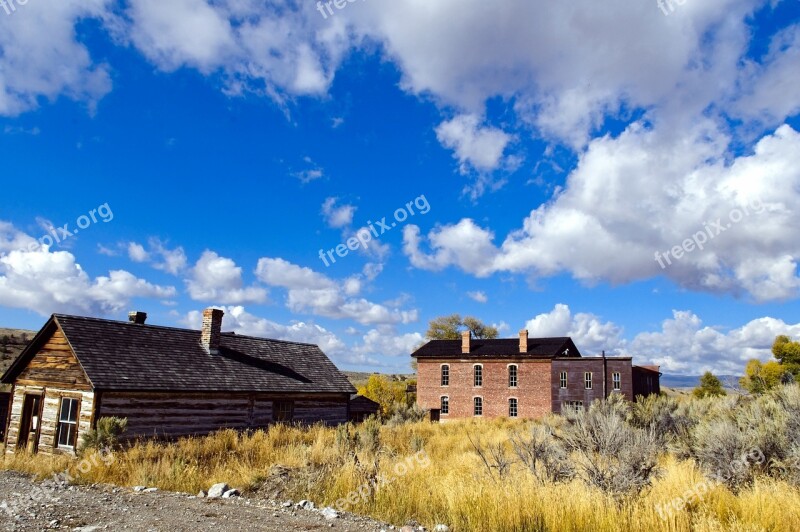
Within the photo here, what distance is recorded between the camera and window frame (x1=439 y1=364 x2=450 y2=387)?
43.3m

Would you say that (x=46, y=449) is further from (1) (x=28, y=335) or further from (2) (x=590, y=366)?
(1) (x=28, y=335)

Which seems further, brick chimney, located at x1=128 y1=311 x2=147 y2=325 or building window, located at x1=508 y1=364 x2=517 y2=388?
building window, located at x1=508 y1=364 x2=517 y2=388

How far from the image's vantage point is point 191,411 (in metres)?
17.6

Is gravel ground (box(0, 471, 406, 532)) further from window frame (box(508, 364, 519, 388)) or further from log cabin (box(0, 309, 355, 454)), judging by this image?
window frame (box(508, 364, 519, 388))

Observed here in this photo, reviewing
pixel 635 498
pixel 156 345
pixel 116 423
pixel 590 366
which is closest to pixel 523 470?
pixel 635 498

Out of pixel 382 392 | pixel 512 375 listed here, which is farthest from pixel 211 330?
pixel 382 392

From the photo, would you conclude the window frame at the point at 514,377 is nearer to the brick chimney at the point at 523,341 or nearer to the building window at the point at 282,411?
the brick chimney at the point at 523,341

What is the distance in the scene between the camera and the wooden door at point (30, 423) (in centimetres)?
1611

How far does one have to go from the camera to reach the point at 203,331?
20547 millimetres

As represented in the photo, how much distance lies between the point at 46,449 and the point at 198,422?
13.9ft

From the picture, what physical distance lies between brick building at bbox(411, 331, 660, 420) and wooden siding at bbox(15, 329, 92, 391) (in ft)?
95.7

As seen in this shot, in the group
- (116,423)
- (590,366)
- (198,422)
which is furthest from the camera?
(590,366)

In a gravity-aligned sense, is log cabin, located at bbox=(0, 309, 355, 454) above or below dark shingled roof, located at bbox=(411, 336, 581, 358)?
below

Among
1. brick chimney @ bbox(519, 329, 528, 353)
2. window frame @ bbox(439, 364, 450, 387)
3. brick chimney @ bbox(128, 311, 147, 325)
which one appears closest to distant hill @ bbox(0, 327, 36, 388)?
brick chimney @ bbox(128, 311, 147, 325)
